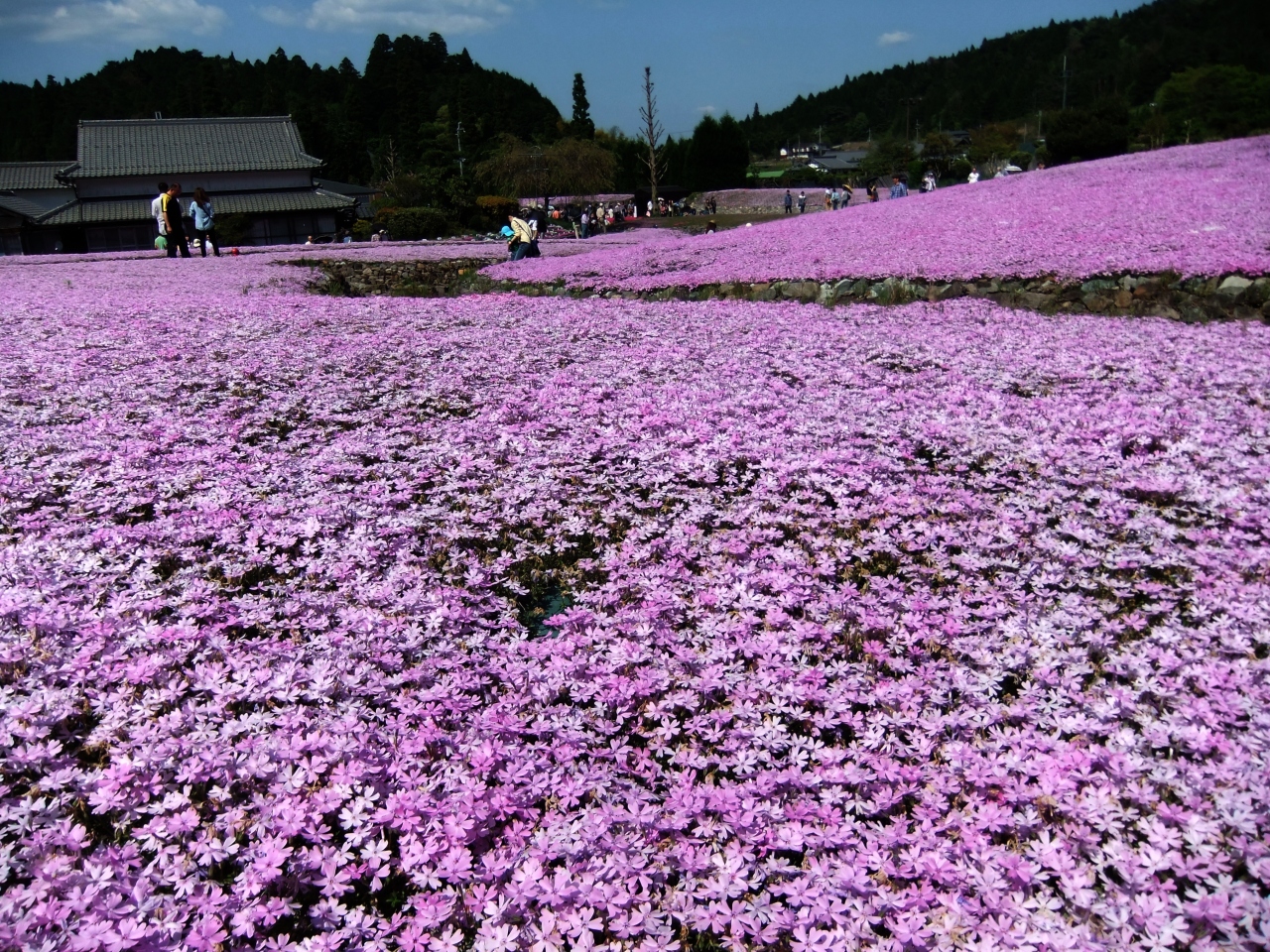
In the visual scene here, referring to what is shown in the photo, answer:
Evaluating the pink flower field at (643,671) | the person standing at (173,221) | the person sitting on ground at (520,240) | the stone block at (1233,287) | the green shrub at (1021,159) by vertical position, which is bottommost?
the pink flower field at (643,671)

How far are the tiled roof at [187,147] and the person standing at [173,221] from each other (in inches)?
1452

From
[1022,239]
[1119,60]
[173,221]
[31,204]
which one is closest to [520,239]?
[173,221]

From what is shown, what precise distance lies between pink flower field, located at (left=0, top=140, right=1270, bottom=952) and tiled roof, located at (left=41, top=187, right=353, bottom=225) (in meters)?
52.0

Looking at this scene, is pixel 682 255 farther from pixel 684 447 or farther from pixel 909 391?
pixel 684 447

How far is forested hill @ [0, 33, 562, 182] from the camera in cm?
9244

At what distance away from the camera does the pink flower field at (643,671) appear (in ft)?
8.40

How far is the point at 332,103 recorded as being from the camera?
440 feet

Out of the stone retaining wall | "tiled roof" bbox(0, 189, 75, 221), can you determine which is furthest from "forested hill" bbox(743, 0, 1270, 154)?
"tiled roof" bbox(0, 189, 75, 221)

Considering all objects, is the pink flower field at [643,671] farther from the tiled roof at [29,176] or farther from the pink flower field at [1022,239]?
the tiled roof at [29,176]

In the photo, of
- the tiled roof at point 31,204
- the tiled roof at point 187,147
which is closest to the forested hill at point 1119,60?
the tiled roof at point 187,147

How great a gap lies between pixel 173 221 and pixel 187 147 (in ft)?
139

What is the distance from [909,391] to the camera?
8164mm

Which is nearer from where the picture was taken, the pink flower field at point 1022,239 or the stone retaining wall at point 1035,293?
the stone retaining wall at point 1035,293

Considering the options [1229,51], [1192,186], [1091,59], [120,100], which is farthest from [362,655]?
[1091,59]
